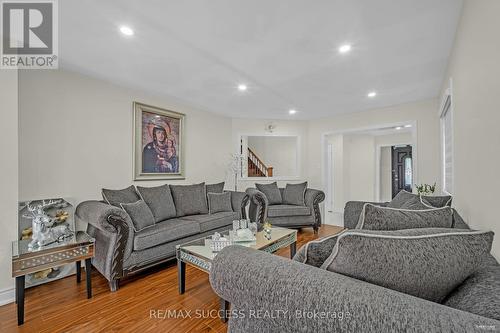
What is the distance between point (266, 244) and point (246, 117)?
3.43m

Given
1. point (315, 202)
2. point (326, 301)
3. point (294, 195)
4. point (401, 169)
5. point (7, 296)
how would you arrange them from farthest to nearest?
point (401, 169)
point (294, 195)
point (315, 202)
point (7, 296)
point (326, 301)

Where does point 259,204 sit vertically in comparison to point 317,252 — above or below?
below

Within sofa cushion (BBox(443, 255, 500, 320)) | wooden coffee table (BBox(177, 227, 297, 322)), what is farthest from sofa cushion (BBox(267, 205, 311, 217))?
sofa cushion (BBox(443, 255, 500, 320))

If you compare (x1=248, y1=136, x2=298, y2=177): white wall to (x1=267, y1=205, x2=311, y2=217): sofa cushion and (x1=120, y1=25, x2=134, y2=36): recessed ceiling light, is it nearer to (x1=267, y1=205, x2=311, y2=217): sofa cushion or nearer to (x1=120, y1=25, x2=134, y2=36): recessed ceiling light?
(x1=267, y1=205, x2=311, y2=217): sofa cushion

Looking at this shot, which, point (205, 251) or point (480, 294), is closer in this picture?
point (480, 294)

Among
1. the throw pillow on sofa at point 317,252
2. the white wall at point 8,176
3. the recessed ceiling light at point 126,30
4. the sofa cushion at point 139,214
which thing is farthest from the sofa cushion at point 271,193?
the throw pillow on sofa at point 317,252

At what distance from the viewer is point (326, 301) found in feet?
2.02

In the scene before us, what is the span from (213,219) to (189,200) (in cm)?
53

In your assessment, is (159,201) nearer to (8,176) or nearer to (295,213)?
(8,176)

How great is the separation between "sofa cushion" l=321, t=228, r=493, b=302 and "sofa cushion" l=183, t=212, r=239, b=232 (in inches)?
102

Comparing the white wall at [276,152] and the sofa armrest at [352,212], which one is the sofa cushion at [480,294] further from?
the white wall at [276,152]

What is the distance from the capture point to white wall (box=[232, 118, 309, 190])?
513cm

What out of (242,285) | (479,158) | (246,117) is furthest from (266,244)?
(246,117)

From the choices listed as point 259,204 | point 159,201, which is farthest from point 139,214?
point 259,204
